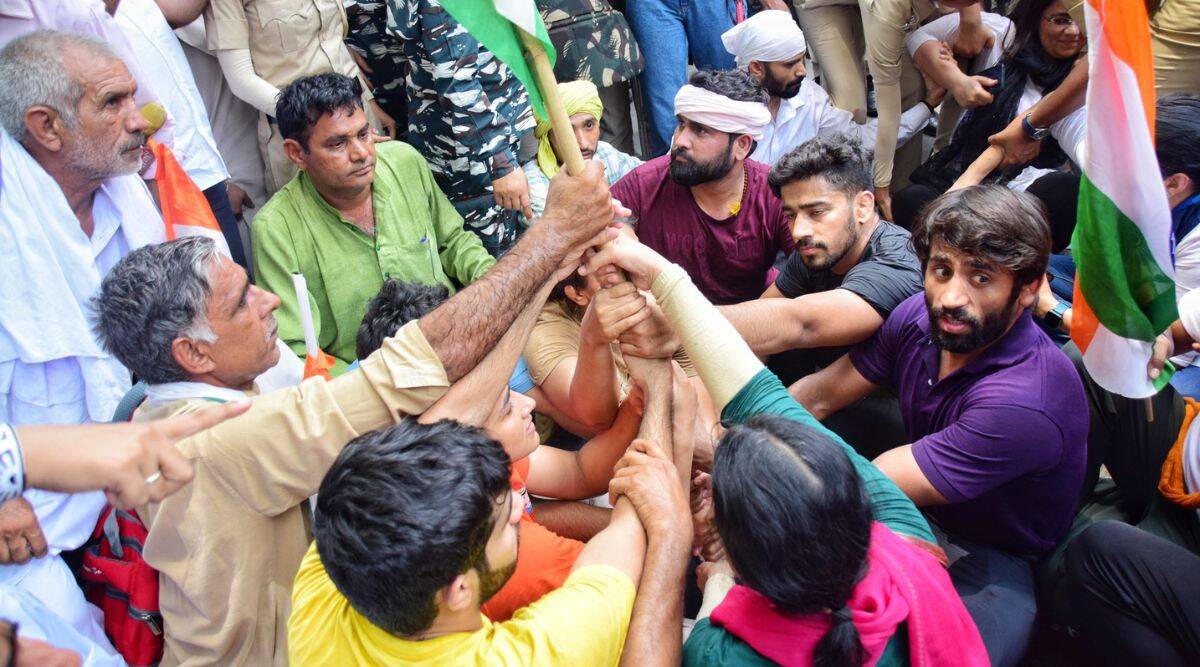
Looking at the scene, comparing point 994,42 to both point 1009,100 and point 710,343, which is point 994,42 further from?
point 710,343

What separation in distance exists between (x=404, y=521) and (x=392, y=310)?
1.40m

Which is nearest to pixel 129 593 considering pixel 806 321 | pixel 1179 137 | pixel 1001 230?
pixel 806 321

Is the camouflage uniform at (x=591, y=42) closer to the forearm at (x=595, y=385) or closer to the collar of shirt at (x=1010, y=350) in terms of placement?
the forearm at (x=595, y=385)

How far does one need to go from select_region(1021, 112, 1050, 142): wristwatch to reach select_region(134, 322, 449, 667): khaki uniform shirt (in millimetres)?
3467

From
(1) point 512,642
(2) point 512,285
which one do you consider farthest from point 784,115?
(1) point 512,642

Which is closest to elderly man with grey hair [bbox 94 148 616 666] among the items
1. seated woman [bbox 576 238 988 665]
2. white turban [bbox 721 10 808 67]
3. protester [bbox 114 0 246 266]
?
seated woman [bbox 576 238 988 665]

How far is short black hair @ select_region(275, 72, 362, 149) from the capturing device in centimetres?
378

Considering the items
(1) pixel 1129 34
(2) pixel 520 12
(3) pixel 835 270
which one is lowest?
(3) pixel 835 270

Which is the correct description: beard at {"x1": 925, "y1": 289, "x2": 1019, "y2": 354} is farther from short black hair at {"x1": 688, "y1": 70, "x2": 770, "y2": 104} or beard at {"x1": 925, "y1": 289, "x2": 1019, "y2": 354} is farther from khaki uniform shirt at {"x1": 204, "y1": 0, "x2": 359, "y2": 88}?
khaki uniform shirt at {"x1": 204, "y1": 0, "x2": 359, "y2": 88}

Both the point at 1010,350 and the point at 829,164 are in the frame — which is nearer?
the point at 1010,350

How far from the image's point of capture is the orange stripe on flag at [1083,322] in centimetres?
252

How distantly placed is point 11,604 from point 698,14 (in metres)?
4.57

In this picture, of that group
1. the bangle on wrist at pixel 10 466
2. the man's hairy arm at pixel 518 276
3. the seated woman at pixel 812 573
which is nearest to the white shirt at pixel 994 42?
the man's hairy arm at pixel 518 276

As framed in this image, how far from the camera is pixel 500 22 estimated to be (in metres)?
2.28
